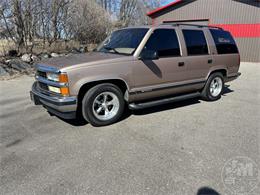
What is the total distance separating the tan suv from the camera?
4.09m

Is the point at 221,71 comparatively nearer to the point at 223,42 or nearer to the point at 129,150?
the point at 223,42

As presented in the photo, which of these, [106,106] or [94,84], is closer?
[94,84]

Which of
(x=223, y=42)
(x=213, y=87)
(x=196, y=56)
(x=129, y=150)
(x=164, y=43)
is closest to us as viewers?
(x=129, y=150)

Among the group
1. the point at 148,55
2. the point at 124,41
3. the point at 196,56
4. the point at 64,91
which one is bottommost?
the point at 64,91

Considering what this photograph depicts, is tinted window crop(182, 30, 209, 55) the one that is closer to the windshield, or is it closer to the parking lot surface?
the windshield

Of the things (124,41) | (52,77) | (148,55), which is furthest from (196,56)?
(52,77)

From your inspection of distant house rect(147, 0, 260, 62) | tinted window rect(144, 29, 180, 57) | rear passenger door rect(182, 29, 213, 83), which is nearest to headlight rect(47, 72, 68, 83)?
tinted window rect(144, 29, 180, 57)

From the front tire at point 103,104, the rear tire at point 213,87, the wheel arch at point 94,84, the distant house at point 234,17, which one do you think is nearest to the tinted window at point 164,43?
the wheel arch at point 94,84

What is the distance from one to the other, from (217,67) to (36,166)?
5096 mm

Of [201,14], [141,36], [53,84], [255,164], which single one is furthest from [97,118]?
[201,14]

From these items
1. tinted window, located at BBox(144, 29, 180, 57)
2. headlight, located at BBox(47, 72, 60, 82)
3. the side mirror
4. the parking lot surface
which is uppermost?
tinted window, located at BBox(144, 29, 180, 57)

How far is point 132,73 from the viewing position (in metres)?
4.55

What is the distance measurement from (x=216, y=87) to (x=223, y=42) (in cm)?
128

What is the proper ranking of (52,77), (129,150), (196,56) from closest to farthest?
(129,150)
(52,77)
(196,56)
